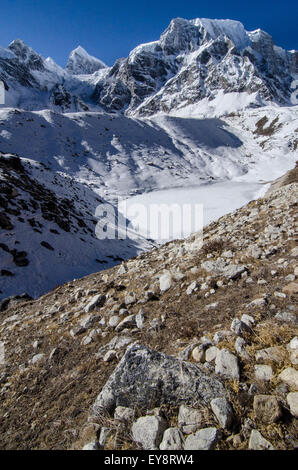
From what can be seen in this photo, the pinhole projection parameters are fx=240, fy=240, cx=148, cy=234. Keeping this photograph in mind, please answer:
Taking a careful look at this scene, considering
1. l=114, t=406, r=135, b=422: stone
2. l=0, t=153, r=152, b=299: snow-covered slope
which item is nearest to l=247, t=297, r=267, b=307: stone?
l=114, t=406, r=135, b=422: stone

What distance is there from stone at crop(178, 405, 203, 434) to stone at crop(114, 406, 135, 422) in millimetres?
493

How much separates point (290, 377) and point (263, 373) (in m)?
0.23

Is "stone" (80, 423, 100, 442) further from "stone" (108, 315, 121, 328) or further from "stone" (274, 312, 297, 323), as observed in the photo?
"stone" (274, 312, 297, 323)

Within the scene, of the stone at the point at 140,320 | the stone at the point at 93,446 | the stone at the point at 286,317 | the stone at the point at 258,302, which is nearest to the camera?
the stone at the point at 93,446

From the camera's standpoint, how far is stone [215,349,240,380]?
2.42 m

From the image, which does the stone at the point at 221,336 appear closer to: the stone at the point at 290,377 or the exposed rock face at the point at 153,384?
the exposed rock face at the point at 153,384

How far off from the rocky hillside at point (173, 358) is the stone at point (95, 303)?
0.03 meters

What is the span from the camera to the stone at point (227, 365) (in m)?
2.42

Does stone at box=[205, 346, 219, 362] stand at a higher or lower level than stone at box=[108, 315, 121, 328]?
higher

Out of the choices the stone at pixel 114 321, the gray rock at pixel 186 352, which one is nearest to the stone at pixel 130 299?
the stone at pixel 114 321

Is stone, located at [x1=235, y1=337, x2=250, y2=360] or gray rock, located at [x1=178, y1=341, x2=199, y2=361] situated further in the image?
gray rock, located at [x1=178, y1=341, x2=199, y2=361]

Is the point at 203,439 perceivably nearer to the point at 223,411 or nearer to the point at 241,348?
the point at 223,411

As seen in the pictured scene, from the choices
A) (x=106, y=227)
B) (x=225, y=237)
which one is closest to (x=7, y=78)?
(x=106, y=227)

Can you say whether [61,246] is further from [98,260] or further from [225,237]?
[225,237]
